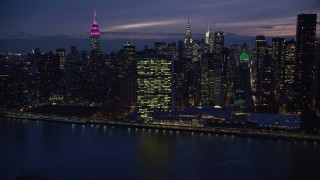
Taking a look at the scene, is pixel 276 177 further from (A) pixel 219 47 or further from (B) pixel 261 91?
(A) pixel 219 47

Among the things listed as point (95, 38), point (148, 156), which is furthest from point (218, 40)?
point (148, 156)

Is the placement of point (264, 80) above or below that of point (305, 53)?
below

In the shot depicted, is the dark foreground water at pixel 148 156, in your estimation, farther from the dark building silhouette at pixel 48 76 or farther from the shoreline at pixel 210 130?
the dark building silhouette at pixel 48 76

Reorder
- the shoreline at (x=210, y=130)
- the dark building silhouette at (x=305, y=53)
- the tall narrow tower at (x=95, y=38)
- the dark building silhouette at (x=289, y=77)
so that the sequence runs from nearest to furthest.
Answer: the shoreline at (x=210, y=130) < the dark building silhouette at (x=289, y=77) < the dark building silhouette at (x=305, y=53) < the tall narrow tower at (x=95, y=38)

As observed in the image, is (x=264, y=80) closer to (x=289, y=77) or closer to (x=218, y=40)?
(x=289, y=77)

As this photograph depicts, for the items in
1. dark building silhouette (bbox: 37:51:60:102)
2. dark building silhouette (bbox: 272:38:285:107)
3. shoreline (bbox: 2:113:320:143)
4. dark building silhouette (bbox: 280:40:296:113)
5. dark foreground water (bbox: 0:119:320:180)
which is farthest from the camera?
dark building silhouette (bbox: 37:51:60:102)

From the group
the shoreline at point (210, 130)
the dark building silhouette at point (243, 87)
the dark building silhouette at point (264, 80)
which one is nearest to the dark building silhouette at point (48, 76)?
the shoreline at point (210, 130)

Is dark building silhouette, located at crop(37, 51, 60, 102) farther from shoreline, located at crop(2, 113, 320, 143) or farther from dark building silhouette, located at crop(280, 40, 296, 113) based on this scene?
dark building silhouette, located at crop(280, 40, 296, 113)

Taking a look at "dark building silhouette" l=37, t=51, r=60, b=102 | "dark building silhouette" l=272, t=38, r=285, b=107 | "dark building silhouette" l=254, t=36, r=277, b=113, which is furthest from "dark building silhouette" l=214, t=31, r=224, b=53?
"dark building silhouette" l=37, t=51, r=60, b=102
